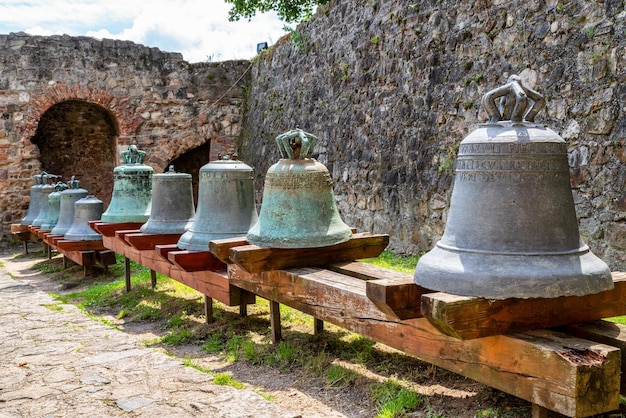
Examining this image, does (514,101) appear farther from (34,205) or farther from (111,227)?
(34,205)

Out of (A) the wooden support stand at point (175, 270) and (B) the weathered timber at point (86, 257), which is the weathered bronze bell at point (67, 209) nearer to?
(B) the weathered timber at point (86, 257)

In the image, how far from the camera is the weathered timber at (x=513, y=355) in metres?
2.14

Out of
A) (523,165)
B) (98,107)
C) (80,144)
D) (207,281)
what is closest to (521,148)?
(523,165)

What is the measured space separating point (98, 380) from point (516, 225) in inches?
96.5

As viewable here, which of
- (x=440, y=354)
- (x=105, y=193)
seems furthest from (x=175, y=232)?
(x=105, y=193)

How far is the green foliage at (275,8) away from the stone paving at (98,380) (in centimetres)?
1408

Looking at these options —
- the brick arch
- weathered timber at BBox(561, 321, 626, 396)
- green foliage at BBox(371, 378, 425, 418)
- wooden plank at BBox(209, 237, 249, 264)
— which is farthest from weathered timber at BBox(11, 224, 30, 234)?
weathered timber at BBox(561, 321, 626, 396)

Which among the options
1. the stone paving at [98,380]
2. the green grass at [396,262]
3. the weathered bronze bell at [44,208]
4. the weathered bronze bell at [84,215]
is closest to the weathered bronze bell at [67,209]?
the weathered bronze bell at [84,215]

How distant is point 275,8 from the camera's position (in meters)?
17.9

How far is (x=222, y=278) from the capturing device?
14.1 feet

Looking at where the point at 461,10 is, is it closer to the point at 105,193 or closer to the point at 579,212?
the point at 579,212

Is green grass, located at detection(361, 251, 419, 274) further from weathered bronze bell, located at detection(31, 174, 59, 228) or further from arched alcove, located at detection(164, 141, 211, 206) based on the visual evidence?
arched alcove, located at detection(164, 141, 211, 206)

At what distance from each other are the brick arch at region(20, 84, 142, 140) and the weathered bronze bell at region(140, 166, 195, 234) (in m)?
7.33

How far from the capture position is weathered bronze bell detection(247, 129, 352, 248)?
371cm
